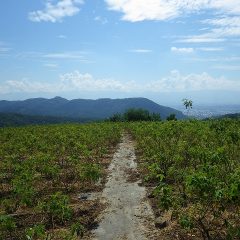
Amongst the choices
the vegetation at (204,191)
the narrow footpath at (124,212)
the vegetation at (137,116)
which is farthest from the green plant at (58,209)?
the vegetation at (137,116)

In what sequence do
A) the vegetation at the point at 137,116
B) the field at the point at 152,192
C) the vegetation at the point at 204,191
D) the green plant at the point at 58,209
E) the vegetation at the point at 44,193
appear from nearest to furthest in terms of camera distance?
the vegetation at the point at 204,191 → the field at the point at 152,192 → the green plant at the point at 58,209 → the vegetation at the point at 44,193 → the vegetation at the point at 137,116

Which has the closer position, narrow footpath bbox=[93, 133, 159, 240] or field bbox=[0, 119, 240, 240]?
field bbox=[0, 119, 240, 240]

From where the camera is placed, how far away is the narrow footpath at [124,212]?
10086 millimetres

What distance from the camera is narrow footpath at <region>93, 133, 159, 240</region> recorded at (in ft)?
33.1

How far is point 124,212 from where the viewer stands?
11.9 metres

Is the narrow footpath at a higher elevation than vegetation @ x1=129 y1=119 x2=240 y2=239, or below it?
below

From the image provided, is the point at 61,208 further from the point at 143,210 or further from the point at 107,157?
the point at 107,157

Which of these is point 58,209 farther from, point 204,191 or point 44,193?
point 44,193

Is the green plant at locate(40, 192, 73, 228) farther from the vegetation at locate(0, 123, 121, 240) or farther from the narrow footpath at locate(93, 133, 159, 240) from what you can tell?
the narrow footpath at locate(93, 133, 159, 240)

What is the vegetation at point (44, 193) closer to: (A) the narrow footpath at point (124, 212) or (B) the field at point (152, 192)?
(B) the field at point (152, 192)

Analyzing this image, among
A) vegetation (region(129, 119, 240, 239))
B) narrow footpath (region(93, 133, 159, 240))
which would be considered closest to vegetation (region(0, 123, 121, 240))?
narrow footpath (region(93, 133, 159, 240))

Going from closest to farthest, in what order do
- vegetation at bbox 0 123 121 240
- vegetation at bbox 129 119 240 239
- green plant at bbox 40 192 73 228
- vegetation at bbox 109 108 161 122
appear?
vegetation at bbox 129 119 240 239
green plant at bbox 40 192 73 228
vegetation at bbox 0 123 121 240
vegetation at bbox 109 108 161 122

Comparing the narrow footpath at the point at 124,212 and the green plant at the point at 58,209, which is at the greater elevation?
the green plant at the point at 58,209

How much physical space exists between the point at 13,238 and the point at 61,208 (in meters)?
1.44
